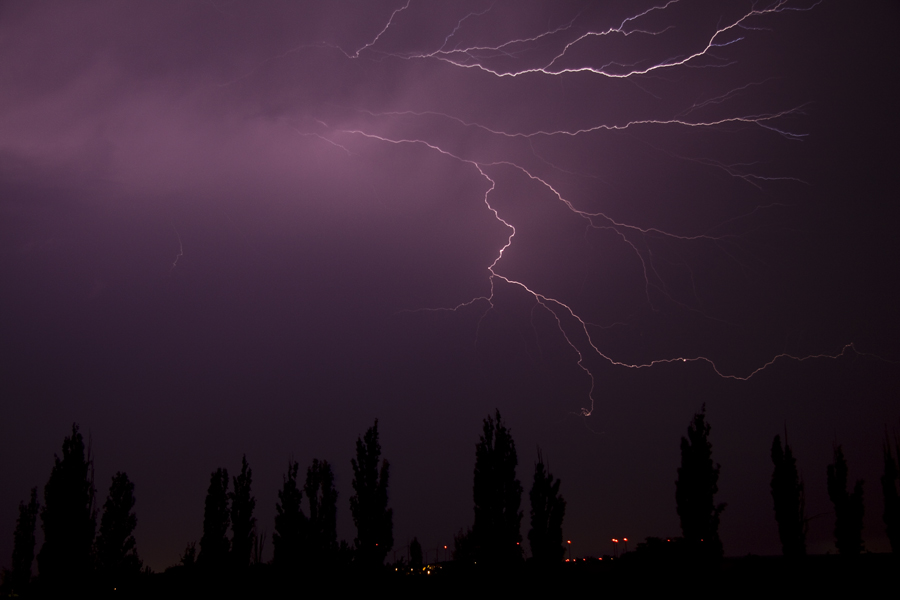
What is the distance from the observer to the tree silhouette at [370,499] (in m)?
20.6

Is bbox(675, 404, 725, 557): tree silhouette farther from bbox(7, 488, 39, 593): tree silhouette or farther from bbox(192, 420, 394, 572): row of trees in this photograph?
bbox(7, 488, 39, 593): tree silhouette

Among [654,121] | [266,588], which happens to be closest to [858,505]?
[654,121]

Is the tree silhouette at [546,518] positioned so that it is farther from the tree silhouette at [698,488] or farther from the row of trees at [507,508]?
the tree silhouette at [698,488]

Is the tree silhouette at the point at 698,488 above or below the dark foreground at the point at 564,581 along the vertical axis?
above

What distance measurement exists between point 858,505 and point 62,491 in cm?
2518

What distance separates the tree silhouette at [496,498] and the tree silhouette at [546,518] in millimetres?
495

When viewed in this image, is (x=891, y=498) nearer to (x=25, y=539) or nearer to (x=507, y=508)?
(x=507, y=508)

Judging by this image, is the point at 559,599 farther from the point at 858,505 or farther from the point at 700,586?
the point at 858,505

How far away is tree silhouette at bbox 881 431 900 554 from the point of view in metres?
18.3

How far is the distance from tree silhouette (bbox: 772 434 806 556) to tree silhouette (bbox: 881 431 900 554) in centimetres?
242

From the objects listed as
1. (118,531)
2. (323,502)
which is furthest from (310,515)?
(118,531)

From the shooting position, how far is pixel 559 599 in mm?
12586

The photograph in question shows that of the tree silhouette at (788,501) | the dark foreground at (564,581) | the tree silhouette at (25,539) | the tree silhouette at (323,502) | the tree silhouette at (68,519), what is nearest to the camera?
the dark foreground at (564,581)

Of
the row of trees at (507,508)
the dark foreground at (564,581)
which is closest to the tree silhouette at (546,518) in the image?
the row of trees at (507,508)
